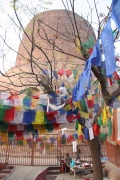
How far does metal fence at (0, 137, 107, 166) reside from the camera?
49.7 feet

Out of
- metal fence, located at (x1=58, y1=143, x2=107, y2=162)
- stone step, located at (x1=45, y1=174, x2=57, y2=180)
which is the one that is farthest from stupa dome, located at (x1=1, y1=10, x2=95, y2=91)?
stone step, located at (x1=45, y1=174, x2=57, y2=180)

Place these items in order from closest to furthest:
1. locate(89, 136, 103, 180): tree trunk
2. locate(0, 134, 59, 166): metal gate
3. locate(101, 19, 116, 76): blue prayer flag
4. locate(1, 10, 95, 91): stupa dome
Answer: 1. locate(101, 19, 116, 76): blue prayer flag
2. locate(89, 136, 103, 180): tree trunk
3. locate(1, 10, 95, 91): stupa dome
4. locate(0, 134, 59, 166): metal gate

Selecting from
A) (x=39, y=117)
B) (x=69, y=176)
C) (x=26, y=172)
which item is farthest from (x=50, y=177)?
(x=39, y=117)

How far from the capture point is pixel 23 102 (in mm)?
7438

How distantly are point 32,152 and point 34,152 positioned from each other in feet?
1.81

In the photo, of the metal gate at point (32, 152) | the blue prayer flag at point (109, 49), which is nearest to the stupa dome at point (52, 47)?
the blue prayer flag at point (109, 49)

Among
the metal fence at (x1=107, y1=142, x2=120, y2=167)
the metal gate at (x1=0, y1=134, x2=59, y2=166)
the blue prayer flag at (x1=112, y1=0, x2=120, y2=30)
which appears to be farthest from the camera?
the metal gate at (x1=0, y1=134, x2=59, y2=166)

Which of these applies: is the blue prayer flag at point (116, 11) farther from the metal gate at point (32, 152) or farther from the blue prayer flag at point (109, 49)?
the metal gate at point (32, 152)

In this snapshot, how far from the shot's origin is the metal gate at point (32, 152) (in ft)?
49.6

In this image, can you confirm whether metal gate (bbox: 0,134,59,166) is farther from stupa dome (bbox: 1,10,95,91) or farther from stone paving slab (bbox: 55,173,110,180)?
stupa dome (bbox: 1,10,95,91)

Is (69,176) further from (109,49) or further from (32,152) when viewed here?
(109,49)

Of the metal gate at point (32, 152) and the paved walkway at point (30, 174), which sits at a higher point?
the metal gate at point (32, 152)

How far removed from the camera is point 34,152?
1535 cm

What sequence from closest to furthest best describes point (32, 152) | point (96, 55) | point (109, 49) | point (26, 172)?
point (109, 49) < point (96, 55) < point (26, 172) < point (32, 152)
